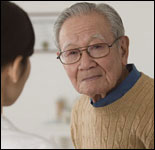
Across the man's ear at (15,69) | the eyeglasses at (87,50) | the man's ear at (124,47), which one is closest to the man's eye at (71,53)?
the eyeglasses at (87,50)

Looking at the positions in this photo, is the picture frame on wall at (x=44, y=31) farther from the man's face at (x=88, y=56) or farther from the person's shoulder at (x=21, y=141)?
the person's shoulder at (x=21, y=141)

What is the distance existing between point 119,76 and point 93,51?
14 cm

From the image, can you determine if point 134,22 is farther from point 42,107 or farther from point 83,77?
point 83,77

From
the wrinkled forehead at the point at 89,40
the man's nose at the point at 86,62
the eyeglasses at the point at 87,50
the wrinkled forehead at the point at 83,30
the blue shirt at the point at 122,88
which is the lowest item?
the blue shirt at the point at 122,88

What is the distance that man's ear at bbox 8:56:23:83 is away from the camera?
47 centimetres

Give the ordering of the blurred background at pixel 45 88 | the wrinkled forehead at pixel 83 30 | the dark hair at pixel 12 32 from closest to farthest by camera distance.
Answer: the dark hair at pixel 12 32
the wrinkled forehead at pixel 83 30
the blurred background at pixel 45 88

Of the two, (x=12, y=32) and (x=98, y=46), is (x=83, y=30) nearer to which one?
(x=98, y=46)

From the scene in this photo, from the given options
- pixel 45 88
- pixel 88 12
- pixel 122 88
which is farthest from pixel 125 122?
pixel 45 88

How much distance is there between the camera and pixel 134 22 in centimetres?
250

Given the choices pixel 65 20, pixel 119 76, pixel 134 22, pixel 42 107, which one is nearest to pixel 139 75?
pixel 119 76

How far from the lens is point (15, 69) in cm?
47

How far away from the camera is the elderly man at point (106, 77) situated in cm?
82

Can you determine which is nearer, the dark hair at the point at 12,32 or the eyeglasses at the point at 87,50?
the dark hair at the point at 12,32

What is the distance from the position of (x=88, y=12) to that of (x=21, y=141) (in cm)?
45
